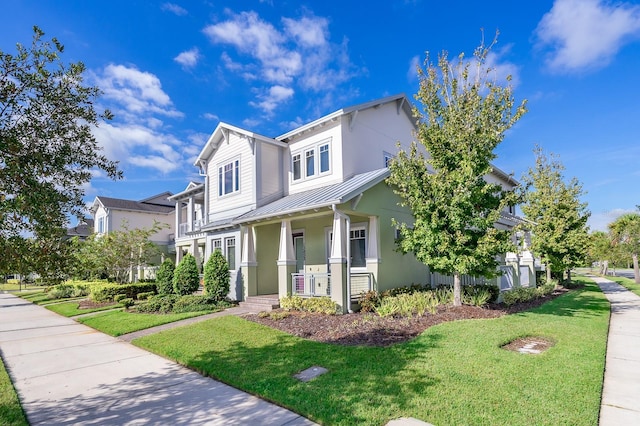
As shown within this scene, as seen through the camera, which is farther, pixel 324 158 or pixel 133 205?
pixel 133 205

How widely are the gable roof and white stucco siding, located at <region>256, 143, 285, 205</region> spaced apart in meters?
21.9

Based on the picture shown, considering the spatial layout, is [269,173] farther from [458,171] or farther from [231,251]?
[458,171]

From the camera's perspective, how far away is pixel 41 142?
184 inches

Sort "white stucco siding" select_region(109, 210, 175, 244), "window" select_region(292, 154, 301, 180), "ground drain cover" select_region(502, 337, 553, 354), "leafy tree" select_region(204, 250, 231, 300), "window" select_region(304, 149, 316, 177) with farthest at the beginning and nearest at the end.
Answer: "white stucco siding" select_region(109, 210, 175, 244) < "window" select_region(292, 154, 301, 180) < "window" select_region(304, 149, 316, 177) < "leafy tree" select_region(204, 250, 231, 300) < "ground drain cover" select_region(502, 337, 553, 354)

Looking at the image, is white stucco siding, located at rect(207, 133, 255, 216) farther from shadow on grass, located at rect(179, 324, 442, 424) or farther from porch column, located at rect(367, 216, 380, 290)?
shadow on grass, located at rect(179, 324, 442, 424)

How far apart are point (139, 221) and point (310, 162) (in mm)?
24227

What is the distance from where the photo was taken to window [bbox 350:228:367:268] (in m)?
13.9

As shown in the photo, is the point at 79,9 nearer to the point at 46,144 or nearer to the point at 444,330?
the point at 46,144

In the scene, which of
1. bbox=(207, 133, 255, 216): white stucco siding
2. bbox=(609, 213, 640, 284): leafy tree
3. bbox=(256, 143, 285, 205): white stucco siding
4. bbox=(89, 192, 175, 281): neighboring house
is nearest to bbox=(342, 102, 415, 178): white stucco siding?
bbox=(256, 143, 285, 205): white stucco siding

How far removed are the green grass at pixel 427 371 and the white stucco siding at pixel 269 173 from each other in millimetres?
7637

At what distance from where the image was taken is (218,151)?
19.0 m

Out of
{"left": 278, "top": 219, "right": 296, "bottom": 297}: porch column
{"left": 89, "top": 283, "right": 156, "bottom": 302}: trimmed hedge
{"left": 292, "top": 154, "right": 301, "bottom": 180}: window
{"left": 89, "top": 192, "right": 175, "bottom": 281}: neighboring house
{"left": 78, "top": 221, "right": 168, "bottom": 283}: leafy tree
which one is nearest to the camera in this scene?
{"left": 278, "top": 219, "right": 296, "bottom": 297}: porch column

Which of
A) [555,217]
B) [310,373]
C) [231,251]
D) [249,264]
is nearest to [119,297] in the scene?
[231,251]

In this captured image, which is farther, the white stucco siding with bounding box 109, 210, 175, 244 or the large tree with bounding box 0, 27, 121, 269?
the white stucco siding with bounding box 109, 210, 175, 244
